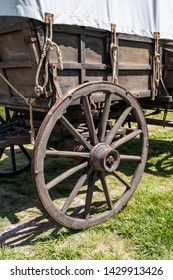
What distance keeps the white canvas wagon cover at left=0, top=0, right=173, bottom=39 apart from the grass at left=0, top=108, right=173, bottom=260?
6.11 ft

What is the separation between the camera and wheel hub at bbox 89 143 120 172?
120 inches

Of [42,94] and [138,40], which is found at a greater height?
[138,40]

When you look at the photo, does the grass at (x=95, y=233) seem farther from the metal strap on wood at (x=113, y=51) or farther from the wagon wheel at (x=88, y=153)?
the metal strap on wood at (x=113, y=51)

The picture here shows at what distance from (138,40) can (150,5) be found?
41cm

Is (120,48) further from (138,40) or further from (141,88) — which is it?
(141,88)

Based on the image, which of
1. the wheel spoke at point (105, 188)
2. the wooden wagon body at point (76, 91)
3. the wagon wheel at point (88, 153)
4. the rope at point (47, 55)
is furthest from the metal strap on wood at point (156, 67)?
the rope at point (47, 55)

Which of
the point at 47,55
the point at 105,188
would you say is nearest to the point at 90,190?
the point at 105,188

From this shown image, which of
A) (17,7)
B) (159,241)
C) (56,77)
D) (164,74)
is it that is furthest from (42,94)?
(164,74)

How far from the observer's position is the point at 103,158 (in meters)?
3.04

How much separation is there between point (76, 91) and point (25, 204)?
1.66 metres

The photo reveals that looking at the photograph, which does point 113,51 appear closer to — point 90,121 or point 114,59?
point 114,59

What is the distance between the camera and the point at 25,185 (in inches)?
175

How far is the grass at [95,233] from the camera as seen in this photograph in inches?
111

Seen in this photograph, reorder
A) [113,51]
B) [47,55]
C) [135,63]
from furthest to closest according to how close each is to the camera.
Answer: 1. [135,63]
2. [113,51]
3. [47,55]
